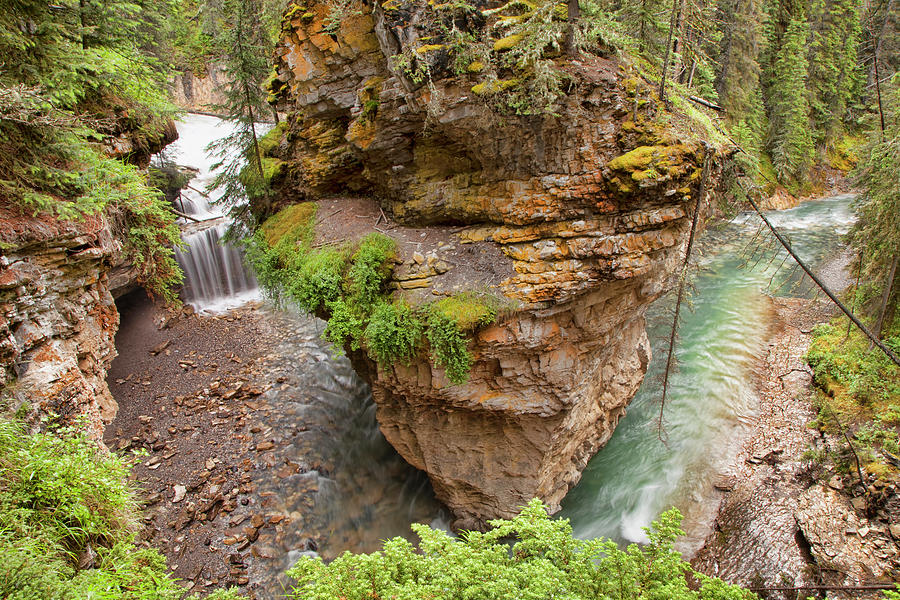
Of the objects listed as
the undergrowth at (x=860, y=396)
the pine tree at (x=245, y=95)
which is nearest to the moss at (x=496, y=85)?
the pine tree at (x=245, y=95)

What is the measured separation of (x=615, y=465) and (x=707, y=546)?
8.83 feet

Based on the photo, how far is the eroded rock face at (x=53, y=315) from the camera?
16.2 ft

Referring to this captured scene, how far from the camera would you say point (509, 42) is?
6793mm

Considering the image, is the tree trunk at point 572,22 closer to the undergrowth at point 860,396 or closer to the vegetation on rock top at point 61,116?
the vegetation on rock top at point 61,116

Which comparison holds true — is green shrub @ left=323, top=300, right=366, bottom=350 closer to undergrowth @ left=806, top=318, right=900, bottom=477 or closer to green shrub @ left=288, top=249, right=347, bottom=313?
green shrub @ left=288, top=249, right=347, bottom=313

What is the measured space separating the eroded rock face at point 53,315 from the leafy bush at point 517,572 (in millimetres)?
3957

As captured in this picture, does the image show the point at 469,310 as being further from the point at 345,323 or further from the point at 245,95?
the point at 245,95

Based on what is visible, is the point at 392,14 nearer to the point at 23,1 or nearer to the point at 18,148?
the point at 23,1

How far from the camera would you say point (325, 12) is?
30.3 ft

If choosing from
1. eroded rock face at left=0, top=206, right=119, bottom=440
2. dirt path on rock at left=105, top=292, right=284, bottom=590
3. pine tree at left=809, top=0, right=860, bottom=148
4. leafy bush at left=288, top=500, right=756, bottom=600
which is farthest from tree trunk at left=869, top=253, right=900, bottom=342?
pine tree at left=809, top=0, right=860, bottom=148

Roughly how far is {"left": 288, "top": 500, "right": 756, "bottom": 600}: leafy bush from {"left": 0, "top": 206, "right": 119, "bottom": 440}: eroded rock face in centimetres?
396

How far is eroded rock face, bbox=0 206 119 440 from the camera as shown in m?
4.93

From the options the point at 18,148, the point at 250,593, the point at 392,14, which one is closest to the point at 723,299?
the point at 392,14

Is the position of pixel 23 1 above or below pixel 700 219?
above
